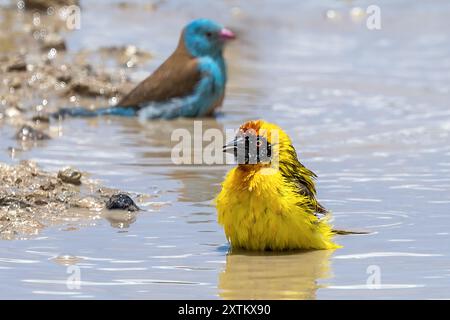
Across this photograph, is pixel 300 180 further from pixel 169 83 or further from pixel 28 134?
pixel 169 83

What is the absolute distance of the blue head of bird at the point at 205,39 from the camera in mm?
10133

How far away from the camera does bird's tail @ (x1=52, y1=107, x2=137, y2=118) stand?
9.41 m

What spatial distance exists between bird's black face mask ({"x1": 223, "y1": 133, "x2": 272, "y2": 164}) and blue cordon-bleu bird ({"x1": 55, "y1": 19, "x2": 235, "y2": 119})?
4.21m

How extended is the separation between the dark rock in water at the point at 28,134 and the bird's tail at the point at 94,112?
972mm

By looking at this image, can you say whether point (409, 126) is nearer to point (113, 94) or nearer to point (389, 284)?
point (113, 94)

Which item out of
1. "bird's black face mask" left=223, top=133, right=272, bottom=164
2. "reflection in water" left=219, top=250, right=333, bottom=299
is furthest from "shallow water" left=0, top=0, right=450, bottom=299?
"bird's black face mask" left=223, top=133, right=272, bottom=164

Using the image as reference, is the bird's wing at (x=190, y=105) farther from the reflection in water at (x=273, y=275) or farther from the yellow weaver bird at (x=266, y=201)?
the reflection in water at (x=273, y=275)

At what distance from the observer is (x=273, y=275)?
5027 mm

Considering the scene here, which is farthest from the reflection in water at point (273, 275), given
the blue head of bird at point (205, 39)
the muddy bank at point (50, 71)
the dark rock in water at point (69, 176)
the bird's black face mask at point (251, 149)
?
the blue head of bird at point (205, 39)

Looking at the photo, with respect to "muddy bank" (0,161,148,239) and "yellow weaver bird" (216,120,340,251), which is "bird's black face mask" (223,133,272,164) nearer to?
"yellow weaver bird" (216,120,340,251)

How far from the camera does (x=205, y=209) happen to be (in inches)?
252
